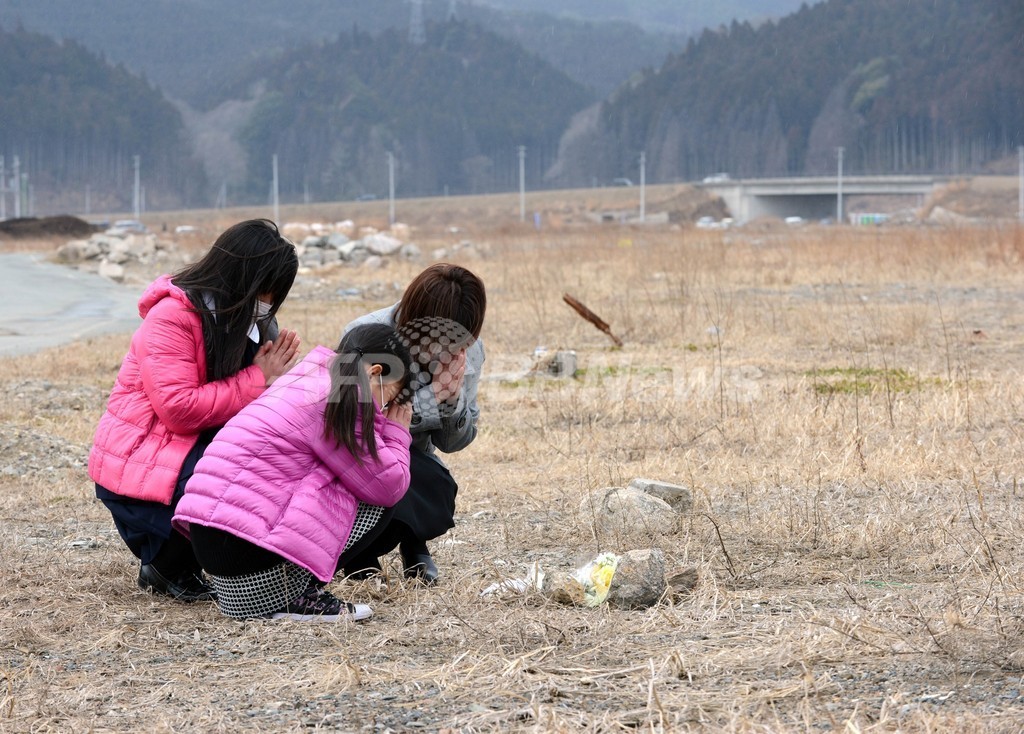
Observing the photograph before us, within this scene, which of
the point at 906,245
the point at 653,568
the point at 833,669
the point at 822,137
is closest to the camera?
the point at 833,669

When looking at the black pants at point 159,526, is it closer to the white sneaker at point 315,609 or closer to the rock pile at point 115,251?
the white sneaker at point 315,609

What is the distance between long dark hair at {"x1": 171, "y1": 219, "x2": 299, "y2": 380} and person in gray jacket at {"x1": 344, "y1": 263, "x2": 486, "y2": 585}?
1.01 feet

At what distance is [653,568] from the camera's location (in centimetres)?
379

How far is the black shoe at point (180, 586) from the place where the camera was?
155 inches

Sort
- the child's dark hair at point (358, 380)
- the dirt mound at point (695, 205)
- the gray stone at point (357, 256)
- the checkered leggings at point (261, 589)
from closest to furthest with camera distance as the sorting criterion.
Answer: the child's dark hair at point (358, 380), the checkered leggings at point (261, 589), the gray stone at point (357, 256), the dirt mound at point (695, 205)

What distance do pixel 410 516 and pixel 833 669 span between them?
1.46 metres

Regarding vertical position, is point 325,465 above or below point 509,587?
above

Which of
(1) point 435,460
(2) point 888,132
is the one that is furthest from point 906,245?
(2) point 888,132

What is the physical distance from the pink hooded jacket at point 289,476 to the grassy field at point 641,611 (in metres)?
0.28

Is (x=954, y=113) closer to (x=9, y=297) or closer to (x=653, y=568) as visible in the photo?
(x=9, y=297)

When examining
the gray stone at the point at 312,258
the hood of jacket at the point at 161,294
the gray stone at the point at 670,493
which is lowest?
the gray stone at the point at 670,493

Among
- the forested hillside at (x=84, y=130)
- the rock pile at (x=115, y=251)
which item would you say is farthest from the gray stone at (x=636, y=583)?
the forested hillside at (x=84, y=130)

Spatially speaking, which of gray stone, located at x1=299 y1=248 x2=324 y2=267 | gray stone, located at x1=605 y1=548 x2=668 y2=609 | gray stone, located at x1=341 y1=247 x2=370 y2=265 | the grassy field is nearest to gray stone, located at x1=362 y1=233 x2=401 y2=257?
gray stone, located at x1=341 y1=247 x2=370 y2=265

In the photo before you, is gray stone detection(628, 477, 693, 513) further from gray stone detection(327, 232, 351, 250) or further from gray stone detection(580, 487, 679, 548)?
gray stone detection(327, 232, 351, 250)
